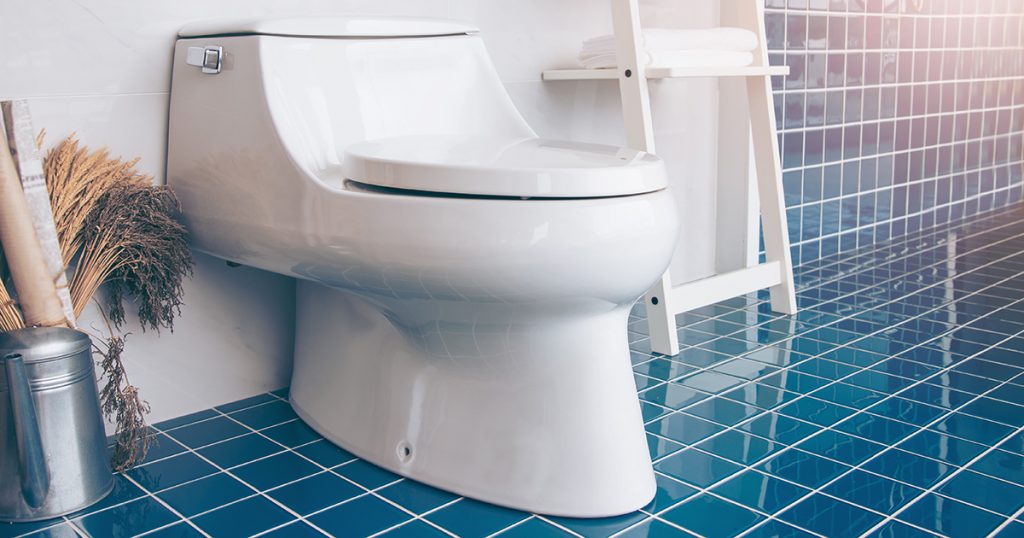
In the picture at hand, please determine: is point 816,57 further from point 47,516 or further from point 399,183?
point 47,516

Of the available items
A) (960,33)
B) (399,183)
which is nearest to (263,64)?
(399,183)

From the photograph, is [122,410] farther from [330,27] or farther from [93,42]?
[330,27]

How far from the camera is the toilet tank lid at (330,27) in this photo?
1.24 m

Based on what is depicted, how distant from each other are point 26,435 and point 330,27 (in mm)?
646

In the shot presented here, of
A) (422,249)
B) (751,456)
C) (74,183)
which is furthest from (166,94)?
(751,456)

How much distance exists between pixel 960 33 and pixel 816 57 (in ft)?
3.13

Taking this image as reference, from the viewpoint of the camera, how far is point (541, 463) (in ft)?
3.54

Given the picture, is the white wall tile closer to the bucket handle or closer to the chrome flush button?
the chrome flush button

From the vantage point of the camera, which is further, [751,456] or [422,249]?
[751,456]

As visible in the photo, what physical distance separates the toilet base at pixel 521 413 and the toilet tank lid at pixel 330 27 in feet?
1.31

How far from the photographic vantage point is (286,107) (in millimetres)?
1235

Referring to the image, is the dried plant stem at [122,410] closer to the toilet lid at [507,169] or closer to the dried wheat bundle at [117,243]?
the dried wheat bundle at [117,243]

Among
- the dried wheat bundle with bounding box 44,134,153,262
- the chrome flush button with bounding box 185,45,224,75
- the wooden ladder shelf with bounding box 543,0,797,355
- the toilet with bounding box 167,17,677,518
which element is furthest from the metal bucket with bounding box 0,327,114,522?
the wooden ladder shelf with bounding box 543,0,797,355

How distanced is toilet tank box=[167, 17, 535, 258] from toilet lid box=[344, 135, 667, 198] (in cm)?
8
